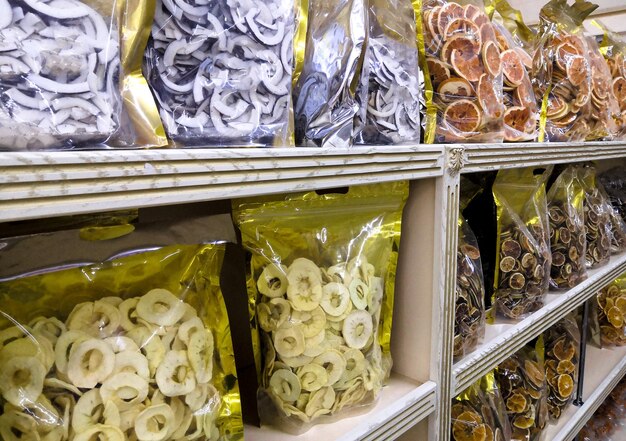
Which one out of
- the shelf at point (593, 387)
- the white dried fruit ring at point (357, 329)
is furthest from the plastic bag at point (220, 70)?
the shelf at point (593, 387)

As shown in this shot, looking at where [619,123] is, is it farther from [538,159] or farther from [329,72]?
[329,72]

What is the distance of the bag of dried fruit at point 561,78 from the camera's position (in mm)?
1199

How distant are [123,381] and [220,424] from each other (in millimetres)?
164

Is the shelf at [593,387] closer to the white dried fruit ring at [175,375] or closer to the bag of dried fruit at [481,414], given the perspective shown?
the bag of dried fruit at [481,414]

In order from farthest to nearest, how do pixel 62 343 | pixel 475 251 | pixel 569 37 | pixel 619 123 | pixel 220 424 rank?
pixel 619 123, pixel 569 37, pixel 475 251, pixel 220 424, pixel 62 343

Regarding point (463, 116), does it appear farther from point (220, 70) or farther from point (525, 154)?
point (220, 70)

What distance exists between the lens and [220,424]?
61 centimetres

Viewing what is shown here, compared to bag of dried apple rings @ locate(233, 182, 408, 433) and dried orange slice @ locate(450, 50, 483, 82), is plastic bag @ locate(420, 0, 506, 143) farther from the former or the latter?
bag of dried apple rings @ locate(233, 182, 408, 433)

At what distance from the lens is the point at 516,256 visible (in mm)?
1145

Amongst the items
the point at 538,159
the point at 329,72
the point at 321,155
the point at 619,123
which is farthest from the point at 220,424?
the point at 619,123

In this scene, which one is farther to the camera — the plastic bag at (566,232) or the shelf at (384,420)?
the plastic bag at (566,232)

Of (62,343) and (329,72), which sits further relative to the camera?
(329,72)

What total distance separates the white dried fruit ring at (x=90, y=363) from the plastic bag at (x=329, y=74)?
0.35 metres

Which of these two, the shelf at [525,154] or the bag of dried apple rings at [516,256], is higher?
the shelf at [525,154]
